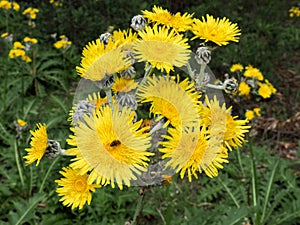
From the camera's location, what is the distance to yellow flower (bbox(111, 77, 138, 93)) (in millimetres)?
1495

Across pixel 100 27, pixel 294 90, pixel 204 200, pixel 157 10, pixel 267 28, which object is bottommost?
pixel 204 200

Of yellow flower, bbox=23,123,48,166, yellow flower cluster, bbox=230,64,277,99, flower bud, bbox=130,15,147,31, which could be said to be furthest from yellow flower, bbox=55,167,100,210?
yellow flower cluster, bbox=230,64,277,99

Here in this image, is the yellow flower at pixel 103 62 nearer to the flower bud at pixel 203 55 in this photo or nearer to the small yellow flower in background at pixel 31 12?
the flower bud at pixel 203 55

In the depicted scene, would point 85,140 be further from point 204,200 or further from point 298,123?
point 298,123

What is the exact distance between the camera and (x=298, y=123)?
15.1 ft

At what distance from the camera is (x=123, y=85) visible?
152 cm

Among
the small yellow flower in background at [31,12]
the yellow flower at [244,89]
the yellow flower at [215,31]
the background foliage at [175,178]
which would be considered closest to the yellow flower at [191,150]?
the yellow flower at [215,31]

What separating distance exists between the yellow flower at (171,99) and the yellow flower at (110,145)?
12 centimetres

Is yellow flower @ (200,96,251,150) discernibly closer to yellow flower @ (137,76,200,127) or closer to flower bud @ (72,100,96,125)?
yellow flower @ (137,76,200,127)

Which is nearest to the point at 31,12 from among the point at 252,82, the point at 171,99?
the point at 252,82

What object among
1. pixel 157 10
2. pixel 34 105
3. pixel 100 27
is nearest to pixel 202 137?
pixel 157 10

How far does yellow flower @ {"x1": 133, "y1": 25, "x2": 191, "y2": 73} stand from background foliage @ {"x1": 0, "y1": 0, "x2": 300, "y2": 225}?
39 centimetres

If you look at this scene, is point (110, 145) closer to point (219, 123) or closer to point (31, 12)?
point (219, 123)

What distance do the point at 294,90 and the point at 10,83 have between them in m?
3.48
